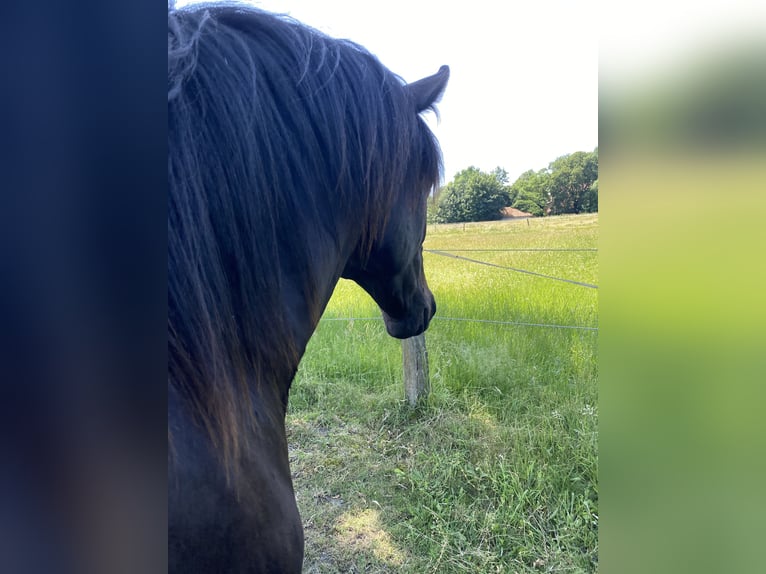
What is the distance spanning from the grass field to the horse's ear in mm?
563

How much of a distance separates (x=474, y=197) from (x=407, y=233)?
1311mm

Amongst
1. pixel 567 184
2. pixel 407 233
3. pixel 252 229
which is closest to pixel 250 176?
pixel 252 229

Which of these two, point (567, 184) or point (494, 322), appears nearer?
point (567, 184)

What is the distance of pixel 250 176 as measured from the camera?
0.67 meters

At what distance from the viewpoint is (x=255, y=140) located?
2.24ft

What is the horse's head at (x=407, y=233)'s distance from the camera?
1.05m

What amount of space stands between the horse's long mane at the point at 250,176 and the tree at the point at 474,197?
1355mm

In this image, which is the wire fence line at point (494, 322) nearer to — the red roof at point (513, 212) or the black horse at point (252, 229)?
the red roof at point (513, 212)
